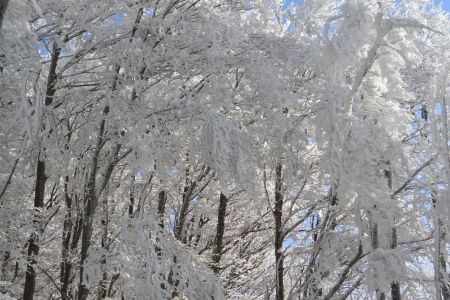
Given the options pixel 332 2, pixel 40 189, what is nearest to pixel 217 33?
pixel 40 189

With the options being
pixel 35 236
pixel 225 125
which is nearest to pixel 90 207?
pixel 35 236

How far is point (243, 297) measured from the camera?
10844mm

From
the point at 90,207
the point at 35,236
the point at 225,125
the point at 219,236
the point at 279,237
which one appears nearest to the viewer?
the point at 225,125

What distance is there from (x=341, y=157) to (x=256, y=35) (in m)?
2.65

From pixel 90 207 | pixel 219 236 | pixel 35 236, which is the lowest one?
pixel 35 236

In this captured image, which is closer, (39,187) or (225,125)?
(225,125)

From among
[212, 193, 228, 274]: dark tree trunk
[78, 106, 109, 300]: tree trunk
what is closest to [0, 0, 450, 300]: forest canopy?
[78, 106, 109, 300]: tree trunk

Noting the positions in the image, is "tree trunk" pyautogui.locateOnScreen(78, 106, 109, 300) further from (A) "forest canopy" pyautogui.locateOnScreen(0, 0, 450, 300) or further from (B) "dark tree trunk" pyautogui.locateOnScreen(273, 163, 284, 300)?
(B) "dark tree trunk" pyautogui.locateOnScreen(273, 163, 284, 300)

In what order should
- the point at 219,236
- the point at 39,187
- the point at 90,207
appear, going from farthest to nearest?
the point at 219,236 → the point at 39,187 → the point at 90,207

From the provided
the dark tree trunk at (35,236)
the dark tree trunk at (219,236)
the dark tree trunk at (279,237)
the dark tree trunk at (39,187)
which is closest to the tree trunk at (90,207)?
the dark tree trunk at (39,187)

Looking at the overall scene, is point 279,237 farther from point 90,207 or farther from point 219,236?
point 90,207

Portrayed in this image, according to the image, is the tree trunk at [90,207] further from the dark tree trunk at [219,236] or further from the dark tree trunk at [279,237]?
the dark tree trunk at [219,236]

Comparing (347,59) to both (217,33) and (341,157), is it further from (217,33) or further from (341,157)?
(217,33)

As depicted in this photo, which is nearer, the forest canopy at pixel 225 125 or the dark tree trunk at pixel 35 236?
the forest canopy at pixel 225 125
